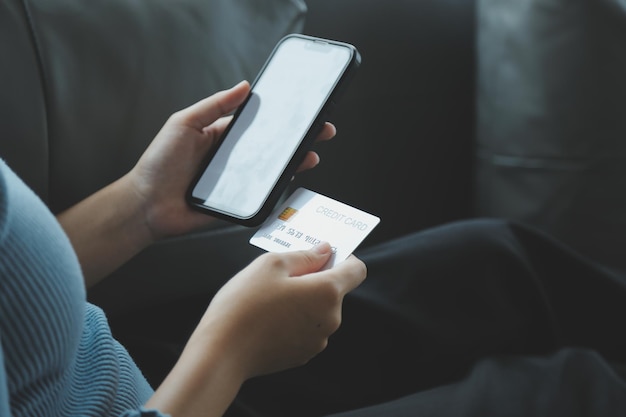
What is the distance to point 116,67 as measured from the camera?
0.78 m

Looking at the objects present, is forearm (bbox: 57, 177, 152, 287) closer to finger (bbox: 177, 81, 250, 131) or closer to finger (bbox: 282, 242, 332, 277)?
finger (bbox: 177, 81, 250, 131)

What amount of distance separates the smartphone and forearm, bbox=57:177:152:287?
59 millimetres

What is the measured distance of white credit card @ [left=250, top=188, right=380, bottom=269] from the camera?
61 cm

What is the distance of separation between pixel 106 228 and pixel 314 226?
0.71 feet

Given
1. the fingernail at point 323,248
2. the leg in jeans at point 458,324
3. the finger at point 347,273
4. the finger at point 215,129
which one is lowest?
the leg in jeans at point 458,324

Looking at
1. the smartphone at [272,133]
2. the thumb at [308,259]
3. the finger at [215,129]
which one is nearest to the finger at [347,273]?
the thumb at [308,259]

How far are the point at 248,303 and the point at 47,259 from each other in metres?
0.16

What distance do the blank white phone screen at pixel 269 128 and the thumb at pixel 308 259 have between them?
10 centimetres

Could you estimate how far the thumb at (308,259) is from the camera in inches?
22.4

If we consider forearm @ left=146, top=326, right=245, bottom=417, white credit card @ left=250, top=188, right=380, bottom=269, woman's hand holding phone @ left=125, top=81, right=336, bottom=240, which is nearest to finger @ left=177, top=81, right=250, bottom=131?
woman's hand holding phone @ left=125, top=81, right=336, bottom=240

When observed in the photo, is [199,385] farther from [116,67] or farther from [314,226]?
[116,67]

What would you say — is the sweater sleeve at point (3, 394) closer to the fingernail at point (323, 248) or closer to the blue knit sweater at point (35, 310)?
the blue knit sweater at point (35, 310)

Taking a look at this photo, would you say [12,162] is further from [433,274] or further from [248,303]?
[433,274]

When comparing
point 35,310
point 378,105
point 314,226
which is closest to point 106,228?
point 314,226
